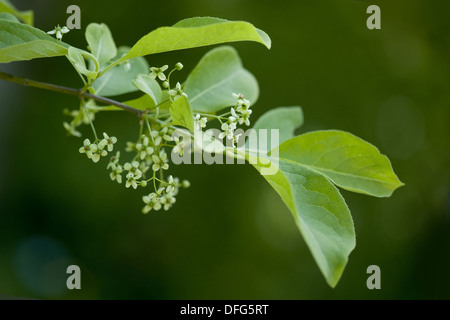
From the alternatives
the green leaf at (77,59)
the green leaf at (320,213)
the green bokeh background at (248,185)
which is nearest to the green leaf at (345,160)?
the green leaf at (320,213)

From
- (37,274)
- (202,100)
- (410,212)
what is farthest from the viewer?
(410,212)

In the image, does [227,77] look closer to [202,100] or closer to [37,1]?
[202,100]

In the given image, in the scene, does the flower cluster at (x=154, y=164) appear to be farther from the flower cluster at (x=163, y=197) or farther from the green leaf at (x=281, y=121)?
the green leaf at (x=281, y=121)

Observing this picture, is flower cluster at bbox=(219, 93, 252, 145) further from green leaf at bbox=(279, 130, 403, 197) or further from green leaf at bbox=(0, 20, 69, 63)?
green leaf at bbox=(0, 20, 69, 63)

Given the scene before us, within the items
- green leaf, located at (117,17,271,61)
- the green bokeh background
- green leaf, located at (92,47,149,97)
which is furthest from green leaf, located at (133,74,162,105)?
the green bokeh background
